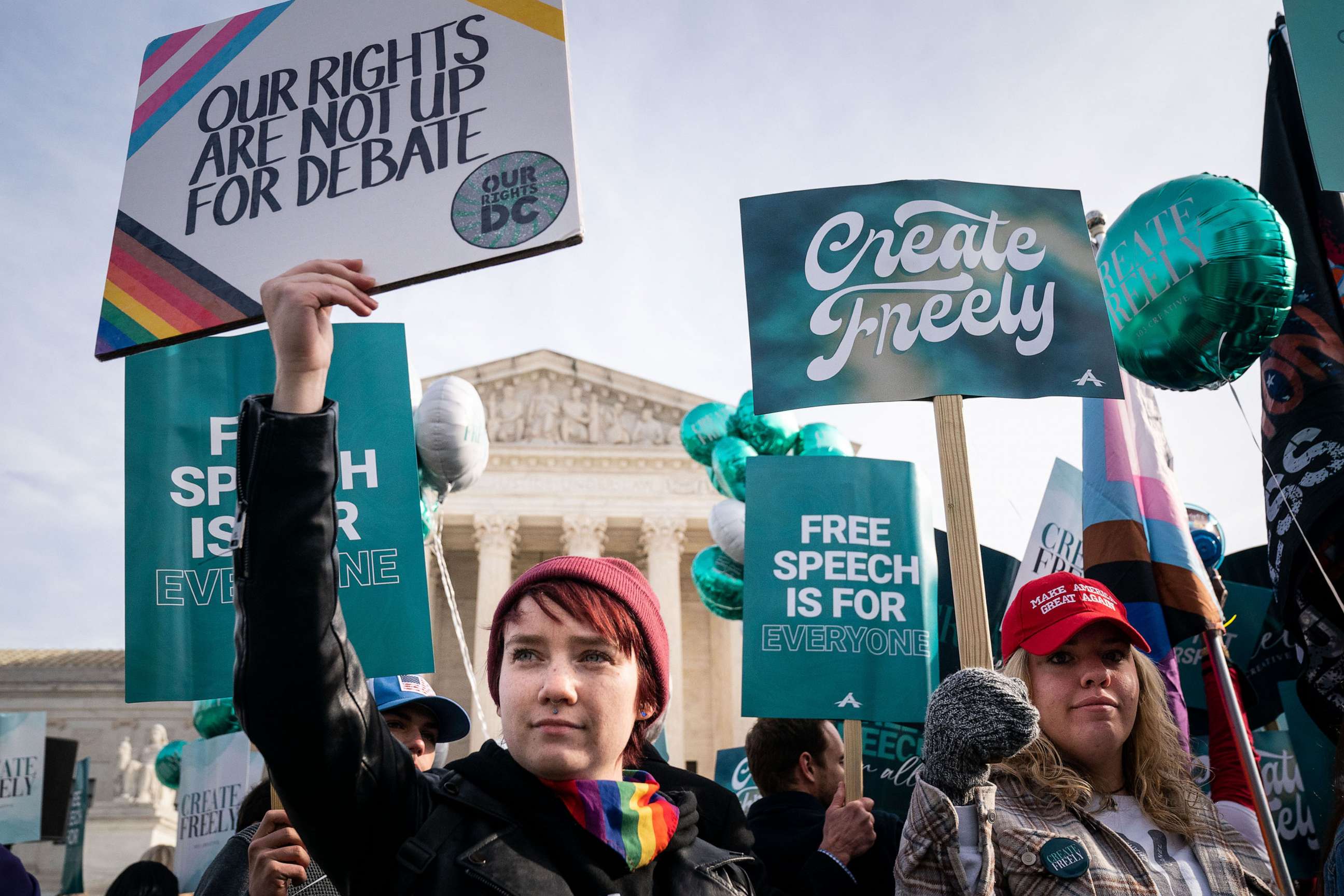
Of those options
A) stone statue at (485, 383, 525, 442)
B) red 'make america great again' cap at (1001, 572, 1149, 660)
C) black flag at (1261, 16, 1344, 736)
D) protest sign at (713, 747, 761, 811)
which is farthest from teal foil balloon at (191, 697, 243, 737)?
stone statue at (485, 383, 525, 442)

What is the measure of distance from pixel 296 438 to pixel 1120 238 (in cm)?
433

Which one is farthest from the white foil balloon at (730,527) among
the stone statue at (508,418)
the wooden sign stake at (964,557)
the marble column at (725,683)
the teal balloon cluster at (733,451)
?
the stone statue at (508,418)

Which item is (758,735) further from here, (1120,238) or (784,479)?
(1120,238)

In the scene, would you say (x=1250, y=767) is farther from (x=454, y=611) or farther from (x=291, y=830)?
(x=454, y=611)

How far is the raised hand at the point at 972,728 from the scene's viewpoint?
2.11 metres

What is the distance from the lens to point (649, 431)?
3491cm

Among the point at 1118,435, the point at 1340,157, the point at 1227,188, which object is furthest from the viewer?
the point at 1118,435

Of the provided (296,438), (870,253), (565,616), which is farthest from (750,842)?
(296,438)

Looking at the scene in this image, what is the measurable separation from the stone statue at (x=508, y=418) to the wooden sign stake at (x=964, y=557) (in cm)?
3106

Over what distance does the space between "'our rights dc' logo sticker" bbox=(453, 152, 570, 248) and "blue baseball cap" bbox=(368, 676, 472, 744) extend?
1.71 metres

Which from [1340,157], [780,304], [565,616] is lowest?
[565,616]

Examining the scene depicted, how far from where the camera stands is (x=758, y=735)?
4520 millimetres

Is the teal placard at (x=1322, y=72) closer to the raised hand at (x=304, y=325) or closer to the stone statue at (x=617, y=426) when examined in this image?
the raised hand at (x=304, y=325)

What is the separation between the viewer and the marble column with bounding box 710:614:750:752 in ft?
103
